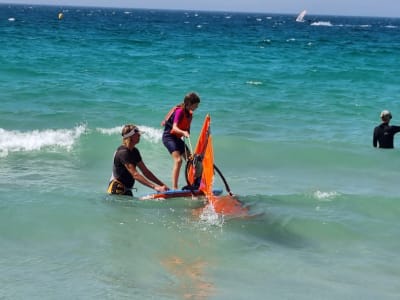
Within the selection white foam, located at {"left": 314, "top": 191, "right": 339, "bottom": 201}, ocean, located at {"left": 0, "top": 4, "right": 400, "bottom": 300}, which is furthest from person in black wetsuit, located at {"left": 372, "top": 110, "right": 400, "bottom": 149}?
white foam, located at {"left": 314, "top": 191, "right": 339, "bottom": 201}

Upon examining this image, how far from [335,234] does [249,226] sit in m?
1.07

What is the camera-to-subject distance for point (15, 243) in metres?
7.16

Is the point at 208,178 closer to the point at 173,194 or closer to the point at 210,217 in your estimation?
the point at 173,194

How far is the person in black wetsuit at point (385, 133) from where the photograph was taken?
12.6 metres

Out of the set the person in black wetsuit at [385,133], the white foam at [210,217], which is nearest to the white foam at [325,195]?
the white foam at [210,217]

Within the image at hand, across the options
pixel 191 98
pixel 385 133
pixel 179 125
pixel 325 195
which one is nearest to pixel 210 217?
pixel 179 125

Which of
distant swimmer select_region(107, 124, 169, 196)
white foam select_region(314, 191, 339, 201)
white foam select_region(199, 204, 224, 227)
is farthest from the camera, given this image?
white foam select_region(314, 191, 339, 201)

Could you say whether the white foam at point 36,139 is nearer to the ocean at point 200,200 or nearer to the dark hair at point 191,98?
the ocean at point 200,200

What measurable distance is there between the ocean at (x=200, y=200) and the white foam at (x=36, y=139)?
0.02 m

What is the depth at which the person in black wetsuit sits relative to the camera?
12570mm

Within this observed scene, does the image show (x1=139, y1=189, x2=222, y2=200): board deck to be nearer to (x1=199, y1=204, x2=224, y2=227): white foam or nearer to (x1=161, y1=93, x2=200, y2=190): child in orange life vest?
(x1=199, y1=204, x2=224, y2=227): white foam

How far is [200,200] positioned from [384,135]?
18.6 feet

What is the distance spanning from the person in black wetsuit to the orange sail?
4.98 meters

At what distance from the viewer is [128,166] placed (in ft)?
26.0
